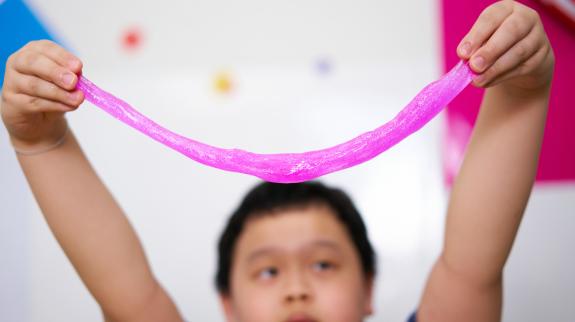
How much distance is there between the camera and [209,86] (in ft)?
3.16

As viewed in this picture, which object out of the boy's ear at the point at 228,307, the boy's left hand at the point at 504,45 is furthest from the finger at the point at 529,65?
the boy's ear at the point at 228,307

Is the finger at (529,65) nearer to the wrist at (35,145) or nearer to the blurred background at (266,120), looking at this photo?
the wrist at (35,145)

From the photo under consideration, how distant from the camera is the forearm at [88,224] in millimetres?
494

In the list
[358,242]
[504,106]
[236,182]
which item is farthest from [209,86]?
[504,106]

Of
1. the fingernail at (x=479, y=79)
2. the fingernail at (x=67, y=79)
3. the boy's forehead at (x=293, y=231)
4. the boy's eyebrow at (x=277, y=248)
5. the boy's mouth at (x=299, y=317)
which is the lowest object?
the boy's mouth at (x=299, y=317)

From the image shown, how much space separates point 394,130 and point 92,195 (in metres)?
0.28

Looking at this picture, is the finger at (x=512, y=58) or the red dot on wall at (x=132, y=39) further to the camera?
the red dot on wall at (x=132, y=39)

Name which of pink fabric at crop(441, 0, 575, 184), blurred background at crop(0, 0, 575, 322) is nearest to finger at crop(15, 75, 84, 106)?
blurred background at crop(0, 0, 575, 322)

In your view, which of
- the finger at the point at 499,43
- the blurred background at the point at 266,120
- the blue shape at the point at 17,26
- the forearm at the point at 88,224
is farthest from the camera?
the blurred background at the point at 266,120

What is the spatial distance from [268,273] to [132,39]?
526mm

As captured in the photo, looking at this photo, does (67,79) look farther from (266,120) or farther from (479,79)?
(266,120)

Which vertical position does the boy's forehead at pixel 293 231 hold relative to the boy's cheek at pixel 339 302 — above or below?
above

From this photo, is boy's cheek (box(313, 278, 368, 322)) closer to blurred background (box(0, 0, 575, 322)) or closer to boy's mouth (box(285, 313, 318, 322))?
boy's mouth (box(285, 313, 318, 322))

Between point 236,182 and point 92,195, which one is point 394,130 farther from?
point 236,182
